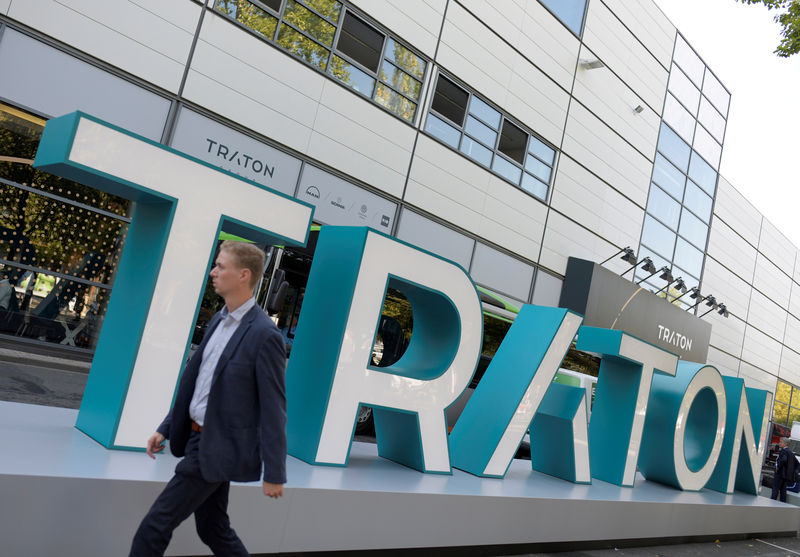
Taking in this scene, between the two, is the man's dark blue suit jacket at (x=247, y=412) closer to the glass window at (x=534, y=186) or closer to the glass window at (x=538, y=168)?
the glass window at (x=534, y=186)

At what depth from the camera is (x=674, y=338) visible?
76.7 ft

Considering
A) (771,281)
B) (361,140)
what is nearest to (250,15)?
(361,140)

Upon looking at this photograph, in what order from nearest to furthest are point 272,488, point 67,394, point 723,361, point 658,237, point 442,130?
1. point 272,488
2. point 67,394
3. point 442,130
4. point 658,237
5. point 723,361

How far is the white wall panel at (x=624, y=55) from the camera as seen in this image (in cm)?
1925

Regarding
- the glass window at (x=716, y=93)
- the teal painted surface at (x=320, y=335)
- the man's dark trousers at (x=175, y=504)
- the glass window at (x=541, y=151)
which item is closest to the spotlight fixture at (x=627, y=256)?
the glass window at (x=541, y=151)

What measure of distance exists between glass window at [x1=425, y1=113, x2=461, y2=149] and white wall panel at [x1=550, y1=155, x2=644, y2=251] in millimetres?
4125

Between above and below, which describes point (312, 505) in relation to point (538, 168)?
below

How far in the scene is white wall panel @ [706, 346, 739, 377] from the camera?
27348 millimetres

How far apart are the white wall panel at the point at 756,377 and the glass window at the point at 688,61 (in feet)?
43.0

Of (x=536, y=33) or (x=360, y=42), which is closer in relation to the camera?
(x=360, y=42)

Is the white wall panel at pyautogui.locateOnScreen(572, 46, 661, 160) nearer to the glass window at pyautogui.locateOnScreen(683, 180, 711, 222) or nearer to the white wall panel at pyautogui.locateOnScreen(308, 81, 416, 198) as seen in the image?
the glass window at pyautogui.locateOnScreen(683, 180, 711, 222)

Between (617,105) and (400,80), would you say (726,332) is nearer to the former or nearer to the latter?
(617,105)

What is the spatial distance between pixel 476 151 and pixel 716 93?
50.4ft

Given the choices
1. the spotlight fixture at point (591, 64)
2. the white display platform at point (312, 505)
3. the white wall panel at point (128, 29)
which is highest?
the spotlight fixture at point (591, 64)
